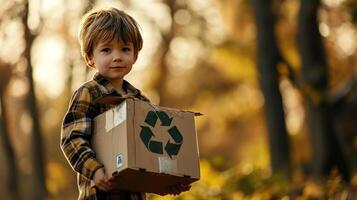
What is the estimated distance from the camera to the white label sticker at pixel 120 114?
4.96 m

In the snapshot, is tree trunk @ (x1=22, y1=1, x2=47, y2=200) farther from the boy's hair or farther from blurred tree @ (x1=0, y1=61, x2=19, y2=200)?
the boy's hair

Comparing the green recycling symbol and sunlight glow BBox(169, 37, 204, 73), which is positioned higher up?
sunlight glow BBox(169, 37, 204, 73)

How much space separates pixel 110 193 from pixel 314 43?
9.13 metres

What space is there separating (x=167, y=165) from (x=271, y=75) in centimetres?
955

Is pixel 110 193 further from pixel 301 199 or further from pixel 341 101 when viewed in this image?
pixel 341 101

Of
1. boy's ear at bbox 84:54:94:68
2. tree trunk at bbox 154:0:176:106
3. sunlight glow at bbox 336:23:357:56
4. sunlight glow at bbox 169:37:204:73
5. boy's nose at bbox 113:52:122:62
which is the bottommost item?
boy's nose at bbox 113:52:122:62

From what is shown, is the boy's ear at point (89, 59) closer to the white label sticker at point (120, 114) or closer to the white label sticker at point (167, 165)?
the white label sticker at point (120, 114)

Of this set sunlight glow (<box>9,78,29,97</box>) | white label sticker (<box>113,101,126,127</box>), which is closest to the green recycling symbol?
white label sticker (<box>113,101,126,127</box>)

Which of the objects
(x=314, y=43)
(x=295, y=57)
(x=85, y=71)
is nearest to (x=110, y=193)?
(x=314, y=43)

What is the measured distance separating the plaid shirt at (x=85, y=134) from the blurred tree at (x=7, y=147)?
13318 millimetres

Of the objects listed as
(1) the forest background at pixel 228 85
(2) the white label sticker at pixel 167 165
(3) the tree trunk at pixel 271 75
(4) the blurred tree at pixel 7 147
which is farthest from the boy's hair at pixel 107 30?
(4) the blurred tree at pixel 7 147

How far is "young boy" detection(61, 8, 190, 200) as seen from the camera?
5.02 meters

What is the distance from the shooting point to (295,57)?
23.2 m

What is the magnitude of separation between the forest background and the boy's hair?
2940mm
